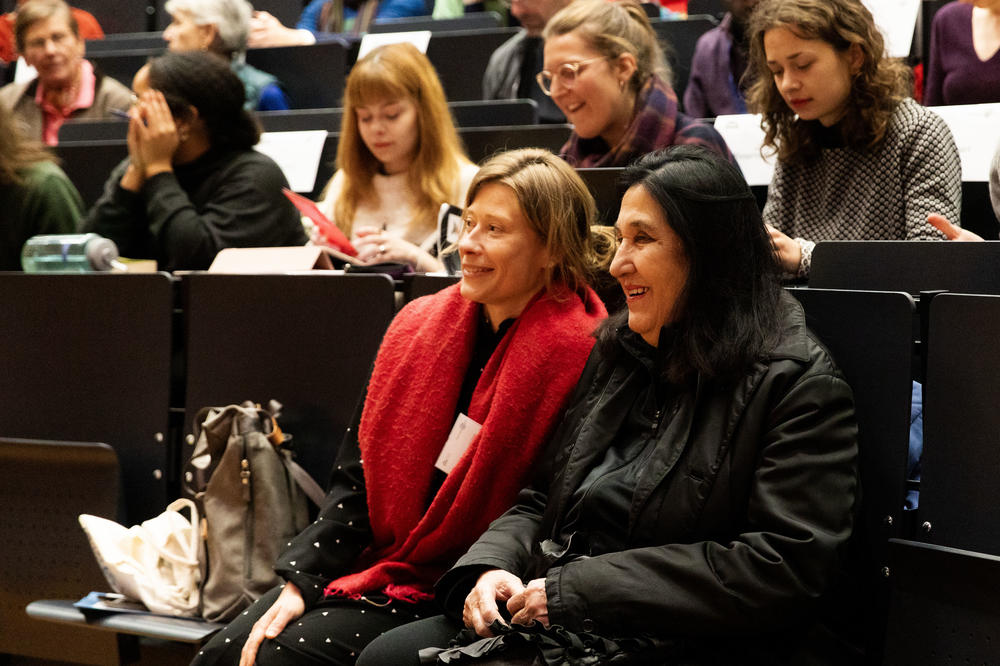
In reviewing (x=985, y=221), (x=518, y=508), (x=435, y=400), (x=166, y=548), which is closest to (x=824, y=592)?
(x=518, y=508)

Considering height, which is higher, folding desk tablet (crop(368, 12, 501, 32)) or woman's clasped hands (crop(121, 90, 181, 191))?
folding desk tablet (crop(368, 12, 501, 32))

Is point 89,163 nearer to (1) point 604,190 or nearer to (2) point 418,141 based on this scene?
(2) point 418,141

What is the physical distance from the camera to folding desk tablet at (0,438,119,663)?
7.68ft

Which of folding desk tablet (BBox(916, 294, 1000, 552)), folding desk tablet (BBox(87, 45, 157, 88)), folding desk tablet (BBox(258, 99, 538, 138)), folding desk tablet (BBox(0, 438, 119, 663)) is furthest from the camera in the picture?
folding desk tablet (BBox(87, 45, 157, 88))

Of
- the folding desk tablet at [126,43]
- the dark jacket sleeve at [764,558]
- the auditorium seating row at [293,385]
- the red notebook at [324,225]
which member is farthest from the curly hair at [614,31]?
the folding desk tablet at [126,43]

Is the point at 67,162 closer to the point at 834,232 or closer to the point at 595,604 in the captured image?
the point at 834,232

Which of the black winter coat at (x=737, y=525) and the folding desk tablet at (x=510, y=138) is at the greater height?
the folding desk tablet at (x=510, y=138)

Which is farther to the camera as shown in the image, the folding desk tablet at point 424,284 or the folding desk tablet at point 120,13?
the folding desk tablet at point 120,13

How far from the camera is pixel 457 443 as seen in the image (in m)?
1.89

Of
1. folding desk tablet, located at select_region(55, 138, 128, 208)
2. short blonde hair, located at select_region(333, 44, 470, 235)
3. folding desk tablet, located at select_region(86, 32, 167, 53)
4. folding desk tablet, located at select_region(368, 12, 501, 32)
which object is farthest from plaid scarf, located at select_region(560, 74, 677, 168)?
folding desk tablet, located at select_region(86, 32, 167, 53)

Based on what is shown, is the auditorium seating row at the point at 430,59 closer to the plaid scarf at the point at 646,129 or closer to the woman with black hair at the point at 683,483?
the plaid scarf at the point at 646,129

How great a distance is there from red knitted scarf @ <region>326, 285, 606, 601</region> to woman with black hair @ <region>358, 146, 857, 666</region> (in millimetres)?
134

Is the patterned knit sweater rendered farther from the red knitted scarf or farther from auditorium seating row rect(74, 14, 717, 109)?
auditorium seating row rect(74, 14, 717, 109)

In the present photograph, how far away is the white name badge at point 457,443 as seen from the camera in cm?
188
